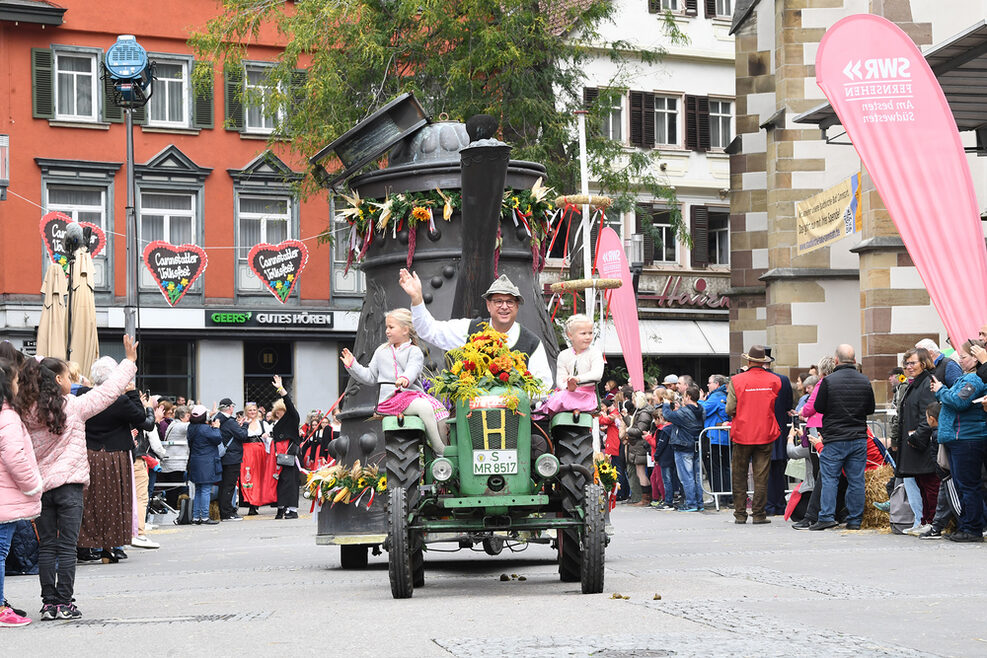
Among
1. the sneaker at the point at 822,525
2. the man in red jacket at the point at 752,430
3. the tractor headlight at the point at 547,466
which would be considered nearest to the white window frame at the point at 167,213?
the man in red jacket at the point at 752,430

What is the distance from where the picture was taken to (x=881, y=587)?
10492 mm

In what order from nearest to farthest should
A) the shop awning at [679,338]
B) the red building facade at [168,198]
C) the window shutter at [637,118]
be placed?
the red building facade at [168,198] < the shop awning at [679,338] < the window shutter at [637,118]

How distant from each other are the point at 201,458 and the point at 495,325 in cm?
1430

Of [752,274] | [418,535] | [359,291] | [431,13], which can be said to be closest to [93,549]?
[418,535]

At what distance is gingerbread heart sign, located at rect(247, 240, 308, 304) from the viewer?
35469 millimetres

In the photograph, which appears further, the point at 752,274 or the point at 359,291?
the point at 359,291

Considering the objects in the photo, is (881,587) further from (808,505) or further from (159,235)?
(159,235)

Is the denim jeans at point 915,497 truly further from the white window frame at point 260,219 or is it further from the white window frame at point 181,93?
the white window frame at point 181,93

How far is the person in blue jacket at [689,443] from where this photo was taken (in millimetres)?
21641

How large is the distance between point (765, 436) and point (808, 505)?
1.17 meters

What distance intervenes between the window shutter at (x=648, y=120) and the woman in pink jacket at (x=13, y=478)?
3839 centimetres

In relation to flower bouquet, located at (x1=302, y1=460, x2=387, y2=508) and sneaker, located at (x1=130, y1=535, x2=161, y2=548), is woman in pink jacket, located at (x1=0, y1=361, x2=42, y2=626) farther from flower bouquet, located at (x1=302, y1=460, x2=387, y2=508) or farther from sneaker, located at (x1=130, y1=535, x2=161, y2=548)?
sneaker, located at (x1=130, y1=535, x2=161, y2=548)

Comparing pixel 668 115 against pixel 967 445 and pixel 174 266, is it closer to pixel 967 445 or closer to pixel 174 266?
pixel 174 266

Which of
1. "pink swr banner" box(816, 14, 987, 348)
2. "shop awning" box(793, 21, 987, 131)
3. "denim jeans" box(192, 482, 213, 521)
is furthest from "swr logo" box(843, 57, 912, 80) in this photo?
"denim jeans" box(192, 482, 213, 521)
